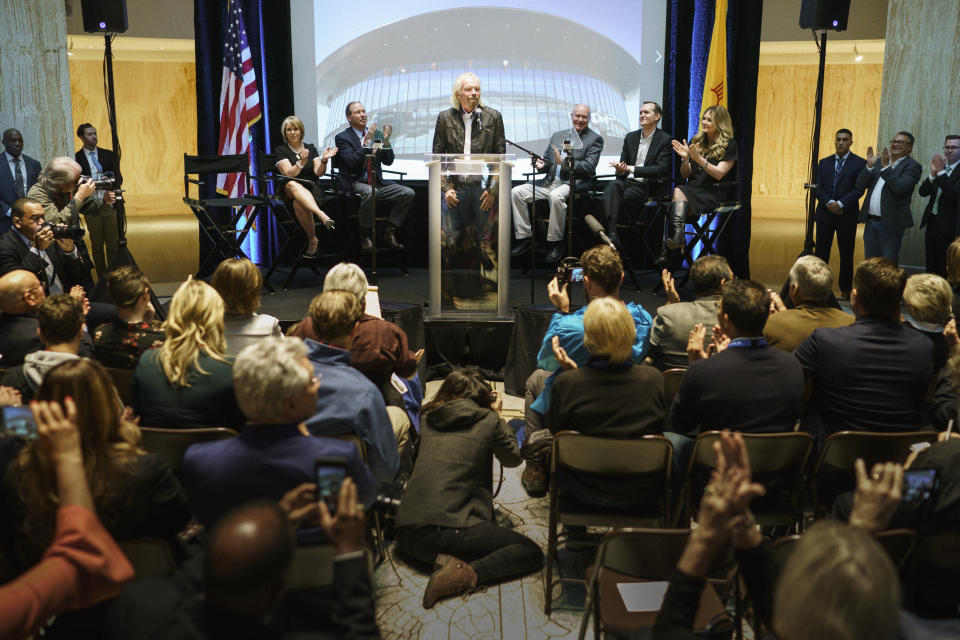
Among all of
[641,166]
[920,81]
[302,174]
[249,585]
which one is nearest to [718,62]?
[641,166]

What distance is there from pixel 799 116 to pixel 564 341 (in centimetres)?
942

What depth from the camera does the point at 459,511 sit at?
2.72m

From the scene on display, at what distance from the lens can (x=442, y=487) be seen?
2.70 m

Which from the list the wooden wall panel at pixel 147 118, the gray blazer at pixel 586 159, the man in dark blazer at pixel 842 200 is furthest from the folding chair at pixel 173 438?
the wooden wall panel at pixel 147 118

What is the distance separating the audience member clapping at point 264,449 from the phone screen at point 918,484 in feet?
3.80

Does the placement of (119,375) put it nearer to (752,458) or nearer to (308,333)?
(308,333)

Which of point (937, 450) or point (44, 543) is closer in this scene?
point (44, 543)

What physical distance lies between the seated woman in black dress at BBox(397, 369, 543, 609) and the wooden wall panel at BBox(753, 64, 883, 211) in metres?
9.54

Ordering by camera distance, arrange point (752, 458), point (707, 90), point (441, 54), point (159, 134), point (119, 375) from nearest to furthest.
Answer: point (752, 458) → point (119, 375) → point (707, 90) → point (441, 54) → point (159, 134)

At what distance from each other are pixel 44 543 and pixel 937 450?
2.06 metres

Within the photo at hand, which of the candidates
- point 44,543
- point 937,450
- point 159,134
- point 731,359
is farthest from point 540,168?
point 159,134

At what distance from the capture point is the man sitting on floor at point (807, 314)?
3.07 metres

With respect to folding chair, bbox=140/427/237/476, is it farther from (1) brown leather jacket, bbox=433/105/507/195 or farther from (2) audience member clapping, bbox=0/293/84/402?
(1) brown leather jacket, bbox=433/105/507/195

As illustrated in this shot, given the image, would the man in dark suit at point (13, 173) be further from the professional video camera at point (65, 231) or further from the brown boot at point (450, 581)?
the brown boot at point (450, 581)
